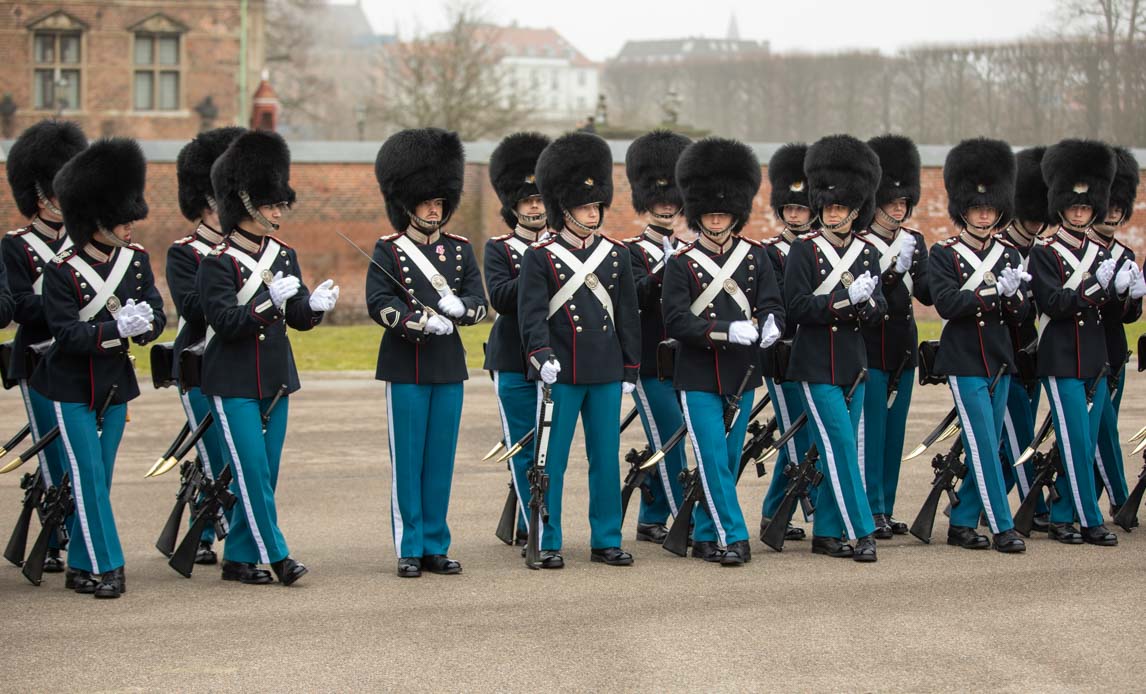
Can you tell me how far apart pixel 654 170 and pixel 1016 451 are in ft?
7.70

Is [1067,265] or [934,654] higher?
[1067,265]

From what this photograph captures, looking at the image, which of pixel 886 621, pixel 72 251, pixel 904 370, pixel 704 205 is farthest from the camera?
pixel 904 370

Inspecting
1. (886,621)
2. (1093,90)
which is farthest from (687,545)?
(1093,90)

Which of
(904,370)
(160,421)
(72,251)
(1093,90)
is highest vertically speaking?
(1093,90)

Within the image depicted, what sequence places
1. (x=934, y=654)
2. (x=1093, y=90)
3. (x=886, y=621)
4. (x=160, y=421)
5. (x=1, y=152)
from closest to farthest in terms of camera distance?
(x=934, y=654) < (x=886, y=621) < (x=160, y=421) < (x=1, y=152) < (x=1093, y=90)

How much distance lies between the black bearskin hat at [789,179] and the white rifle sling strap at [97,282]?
3.72 m

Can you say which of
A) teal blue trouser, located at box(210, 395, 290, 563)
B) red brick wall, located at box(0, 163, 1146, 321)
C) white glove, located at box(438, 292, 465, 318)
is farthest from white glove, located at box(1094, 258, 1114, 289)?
red brick wall, located at box(0, 163, 1146, 321)

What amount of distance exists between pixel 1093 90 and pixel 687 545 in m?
30.4

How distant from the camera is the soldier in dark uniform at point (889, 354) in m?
8.17

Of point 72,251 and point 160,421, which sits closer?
point 72,251

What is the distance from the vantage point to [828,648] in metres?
5.89

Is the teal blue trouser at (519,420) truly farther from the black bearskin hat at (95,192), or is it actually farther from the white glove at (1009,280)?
the white glove at (1009,280)

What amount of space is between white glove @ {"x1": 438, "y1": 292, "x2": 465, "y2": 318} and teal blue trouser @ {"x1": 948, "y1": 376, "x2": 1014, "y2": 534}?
239 centimetres

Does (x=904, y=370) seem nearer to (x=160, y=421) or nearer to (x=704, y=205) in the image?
(x=704, y=205)
